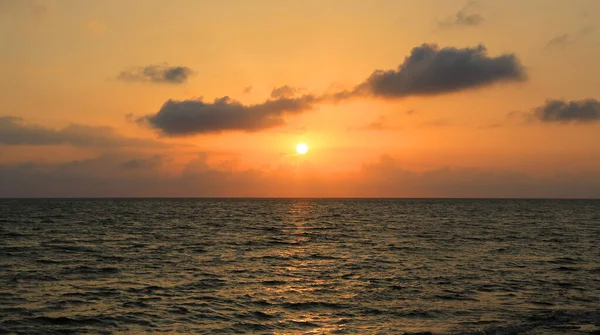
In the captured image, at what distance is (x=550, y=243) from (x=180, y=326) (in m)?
51.7

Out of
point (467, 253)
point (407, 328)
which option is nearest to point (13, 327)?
point (407, 328)

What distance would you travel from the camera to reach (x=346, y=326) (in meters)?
25.0

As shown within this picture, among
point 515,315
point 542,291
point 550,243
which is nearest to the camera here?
point 515,315

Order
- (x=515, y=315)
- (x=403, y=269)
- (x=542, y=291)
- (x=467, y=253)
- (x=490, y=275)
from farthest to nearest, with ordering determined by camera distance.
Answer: (x=467, y=253), (x=403, y=269), (x=490, y=275), (x=542, y=291), (x=515, y=315)

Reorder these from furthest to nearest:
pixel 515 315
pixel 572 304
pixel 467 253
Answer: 1. pixel 467 253
2. pixel 572 304
3. pixel 515 315

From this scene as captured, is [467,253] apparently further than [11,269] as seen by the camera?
Yes

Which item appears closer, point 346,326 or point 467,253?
point 346,326

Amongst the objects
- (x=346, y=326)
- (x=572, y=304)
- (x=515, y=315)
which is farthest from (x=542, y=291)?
(x=346, y=326)

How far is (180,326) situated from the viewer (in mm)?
24922

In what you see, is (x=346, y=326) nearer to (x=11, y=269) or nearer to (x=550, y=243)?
(x=11, y=269)

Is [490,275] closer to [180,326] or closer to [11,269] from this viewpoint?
[180,326]

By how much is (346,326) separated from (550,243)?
46.4m

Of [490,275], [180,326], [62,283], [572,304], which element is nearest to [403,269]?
[490,275]

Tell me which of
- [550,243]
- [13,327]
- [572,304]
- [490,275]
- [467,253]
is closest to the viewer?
[13,327]
